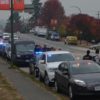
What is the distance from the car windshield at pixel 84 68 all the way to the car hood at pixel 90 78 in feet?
1.67

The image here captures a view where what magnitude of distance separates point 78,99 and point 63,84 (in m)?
1.47

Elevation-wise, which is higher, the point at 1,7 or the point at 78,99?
the point at 1,7

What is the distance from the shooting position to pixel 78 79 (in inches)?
687

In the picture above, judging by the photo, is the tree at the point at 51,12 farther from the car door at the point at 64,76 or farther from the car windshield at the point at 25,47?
the car door at the point at 64,76

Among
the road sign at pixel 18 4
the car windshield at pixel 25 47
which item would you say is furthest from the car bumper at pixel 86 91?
the road sign at pixel 18 4

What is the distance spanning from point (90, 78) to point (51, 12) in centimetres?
12278

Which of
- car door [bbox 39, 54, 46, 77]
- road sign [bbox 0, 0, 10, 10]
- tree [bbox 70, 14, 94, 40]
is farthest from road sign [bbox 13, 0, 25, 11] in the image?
tree [bbox 70, 14, 94, 40]

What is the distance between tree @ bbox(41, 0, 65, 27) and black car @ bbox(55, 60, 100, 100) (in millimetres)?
115124

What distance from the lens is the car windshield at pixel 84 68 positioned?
18509mm

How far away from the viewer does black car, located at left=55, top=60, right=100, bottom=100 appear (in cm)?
1698

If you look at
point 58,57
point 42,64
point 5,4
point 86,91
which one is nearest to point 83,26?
point 5,4

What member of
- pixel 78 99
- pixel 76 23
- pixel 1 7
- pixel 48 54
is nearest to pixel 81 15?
pixel 76 23

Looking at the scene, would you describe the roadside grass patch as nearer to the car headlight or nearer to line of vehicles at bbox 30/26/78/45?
the car headlight

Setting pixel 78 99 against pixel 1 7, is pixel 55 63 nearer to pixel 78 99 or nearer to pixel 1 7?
pixel 78 99
